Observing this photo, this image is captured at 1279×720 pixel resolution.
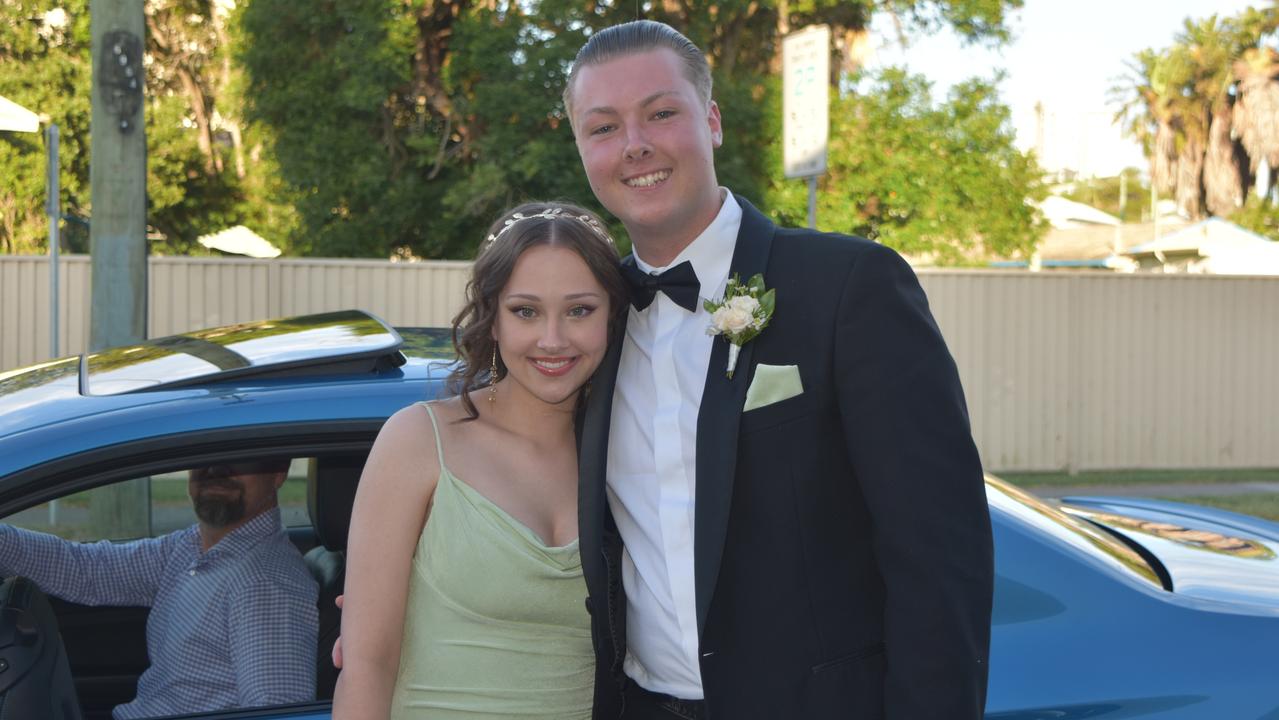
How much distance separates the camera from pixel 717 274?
192 centimetres

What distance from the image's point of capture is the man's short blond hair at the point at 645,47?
6.42 ft

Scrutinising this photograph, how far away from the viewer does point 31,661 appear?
6.97ft

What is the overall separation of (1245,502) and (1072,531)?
797 cm

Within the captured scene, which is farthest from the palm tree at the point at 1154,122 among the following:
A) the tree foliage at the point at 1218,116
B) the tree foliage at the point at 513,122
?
the tree foliage at the point at 513,122

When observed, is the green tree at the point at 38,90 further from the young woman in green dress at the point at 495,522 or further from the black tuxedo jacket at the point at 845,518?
the black tuxedo jacket at the point at 845,518

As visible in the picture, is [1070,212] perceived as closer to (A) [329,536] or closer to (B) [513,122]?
(B) [513,122]

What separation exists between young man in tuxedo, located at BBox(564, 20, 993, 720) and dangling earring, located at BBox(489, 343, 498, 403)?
9.4 inches

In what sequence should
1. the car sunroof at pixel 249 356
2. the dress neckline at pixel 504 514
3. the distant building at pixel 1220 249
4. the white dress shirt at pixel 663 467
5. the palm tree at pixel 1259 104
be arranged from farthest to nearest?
the palm tree at pixel 1259 104 < the distant building at pixel 1220 249 < the car sunroof at pixel 249 356 < the dress neckline at pixel 504 514 < the white dress shirt at pixel 663 467

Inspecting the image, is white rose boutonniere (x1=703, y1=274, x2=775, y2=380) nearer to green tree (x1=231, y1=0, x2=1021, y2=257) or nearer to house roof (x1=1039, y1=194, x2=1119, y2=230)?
green tree (x1=231, y1=0, x2=1021, y2=257)

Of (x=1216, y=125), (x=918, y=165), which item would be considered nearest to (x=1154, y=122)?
(x=1216, y=125)

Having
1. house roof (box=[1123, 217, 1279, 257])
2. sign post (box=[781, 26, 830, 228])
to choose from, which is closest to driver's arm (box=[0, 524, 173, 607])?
sign post (box=[781, 26, 830, 228])

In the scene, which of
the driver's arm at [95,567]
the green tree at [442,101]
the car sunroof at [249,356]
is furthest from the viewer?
the green tree at [442,101]

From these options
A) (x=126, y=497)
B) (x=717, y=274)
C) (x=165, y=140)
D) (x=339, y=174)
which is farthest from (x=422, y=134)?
(x=717, y=274)

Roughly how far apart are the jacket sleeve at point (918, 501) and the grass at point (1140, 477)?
30.6 ft
